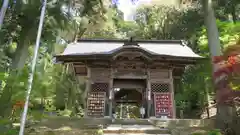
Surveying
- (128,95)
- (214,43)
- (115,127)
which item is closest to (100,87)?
(115,127)

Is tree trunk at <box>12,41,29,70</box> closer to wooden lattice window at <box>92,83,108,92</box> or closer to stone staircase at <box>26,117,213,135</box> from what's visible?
wooden lattice window at <box>92,83,108,92</box>

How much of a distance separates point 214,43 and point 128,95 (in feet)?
26.9

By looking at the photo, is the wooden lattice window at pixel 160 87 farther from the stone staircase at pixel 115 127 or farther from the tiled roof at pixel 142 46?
the stone staircase at pixel 115 127

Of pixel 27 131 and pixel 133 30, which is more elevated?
pixel 133 30

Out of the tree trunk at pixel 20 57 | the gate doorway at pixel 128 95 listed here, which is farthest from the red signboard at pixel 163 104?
the tree trunk at pixel 20 57

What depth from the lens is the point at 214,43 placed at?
10344 millimetres

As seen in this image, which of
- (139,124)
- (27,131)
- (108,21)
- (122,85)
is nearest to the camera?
(27,131)

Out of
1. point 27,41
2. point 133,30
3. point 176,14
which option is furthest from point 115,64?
point 133,30

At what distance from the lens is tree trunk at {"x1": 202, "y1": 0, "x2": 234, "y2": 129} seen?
9.23 meters

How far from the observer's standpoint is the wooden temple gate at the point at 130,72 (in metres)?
11.1

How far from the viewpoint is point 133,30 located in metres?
27.4

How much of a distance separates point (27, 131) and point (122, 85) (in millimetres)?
6168

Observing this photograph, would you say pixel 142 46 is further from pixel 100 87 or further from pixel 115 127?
pixel 115 127

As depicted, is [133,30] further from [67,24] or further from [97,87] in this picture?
[97,87]
